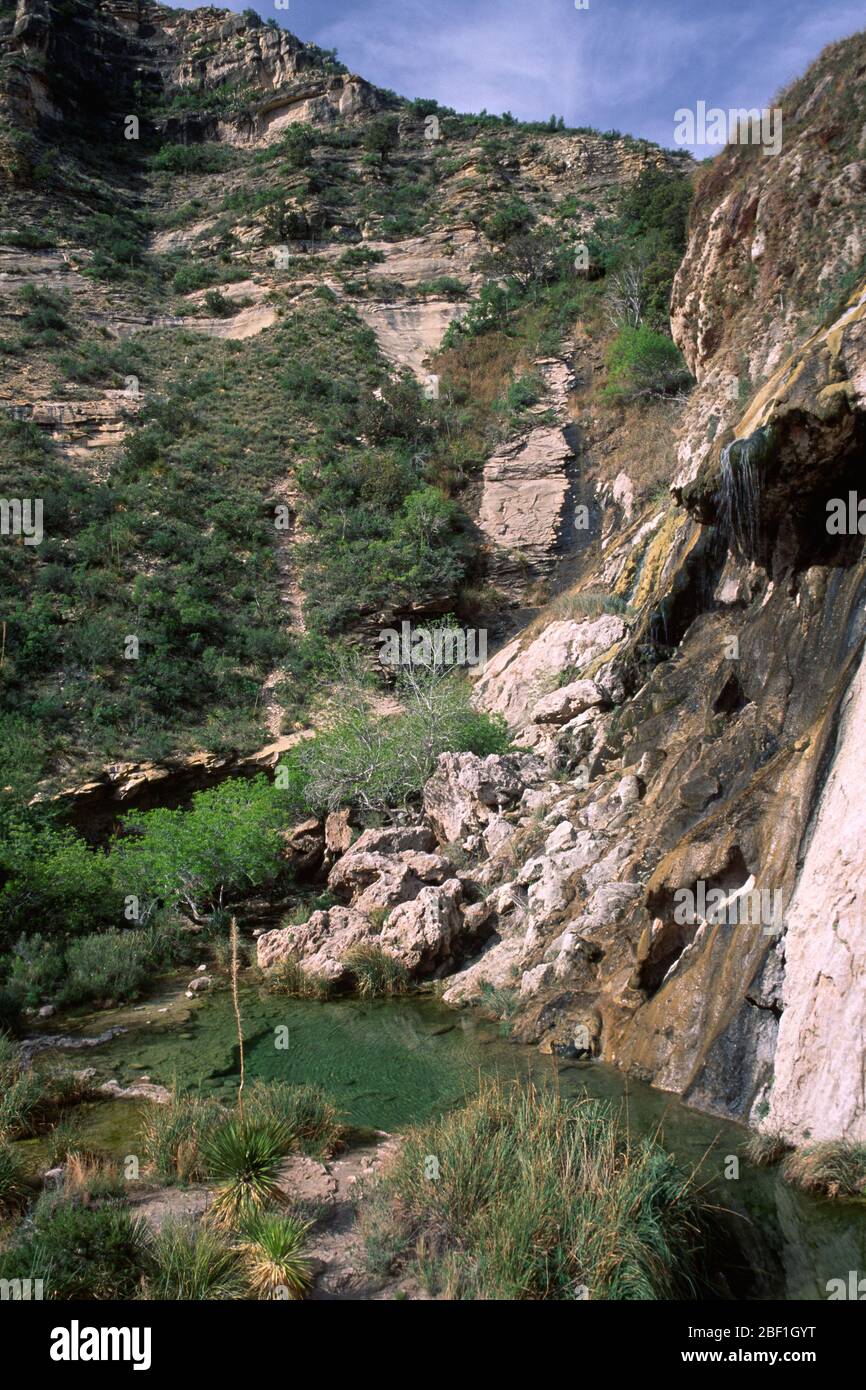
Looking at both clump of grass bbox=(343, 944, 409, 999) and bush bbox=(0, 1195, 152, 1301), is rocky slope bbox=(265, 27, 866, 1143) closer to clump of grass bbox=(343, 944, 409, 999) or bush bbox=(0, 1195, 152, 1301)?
clump of grass bbox=(343, 944, 409, 999)

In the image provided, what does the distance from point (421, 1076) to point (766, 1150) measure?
3864 millimetres

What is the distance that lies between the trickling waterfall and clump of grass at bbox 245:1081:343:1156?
889 centimetres

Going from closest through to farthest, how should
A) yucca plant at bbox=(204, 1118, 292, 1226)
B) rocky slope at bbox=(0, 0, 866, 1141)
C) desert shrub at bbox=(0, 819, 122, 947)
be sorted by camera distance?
yucca plant at bbox=(204, 1118, 292, 1226) → rocky slope at bbox=(0, 0, 866, 1141) → desert shrub at bbox=(0, 819, 122, 947)

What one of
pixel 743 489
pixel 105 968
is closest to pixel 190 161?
pixel 743 489

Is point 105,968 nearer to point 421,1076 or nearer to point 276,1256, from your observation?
point 421,1076

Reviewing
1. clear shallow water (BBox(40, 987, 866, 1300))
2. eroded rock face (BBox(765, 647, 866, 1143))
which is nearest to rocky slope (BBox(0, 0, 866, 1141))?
eroded rock face (BBox(765, 647, 866, 1143))

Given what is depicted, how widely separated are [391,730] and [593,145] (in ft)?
167

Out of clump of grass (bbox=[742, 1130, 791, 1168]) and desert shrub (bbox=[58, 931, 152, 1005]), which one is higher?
clump of grass (bbox=[742, 1130, 791, 1168])

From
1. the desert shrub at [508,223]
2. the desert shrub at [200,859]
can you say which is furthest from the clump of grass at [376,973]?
the desert shrub at [508,223]

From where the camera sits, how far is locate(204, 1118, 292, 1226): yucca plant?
17.1 feet

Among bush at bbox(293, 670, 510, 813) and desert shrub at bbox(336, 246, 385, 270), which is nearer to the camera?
bush at bbox(293, 670, 510, 813)

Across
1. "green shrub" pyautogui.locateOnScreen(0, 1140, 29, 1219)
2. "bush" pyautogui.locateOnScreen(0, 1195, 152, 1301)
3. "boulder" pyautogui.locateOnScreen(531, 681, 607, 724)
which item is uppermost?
"boulder" pyautogui.locateOnScreen(531, 681, 607, 724)

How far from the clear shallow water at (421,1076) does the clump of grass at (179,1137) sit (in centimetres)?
63
